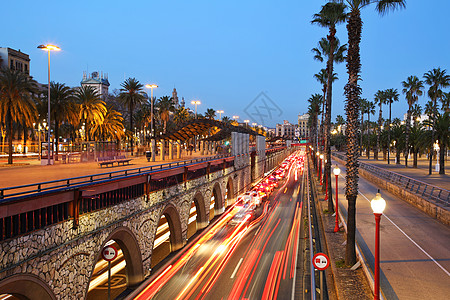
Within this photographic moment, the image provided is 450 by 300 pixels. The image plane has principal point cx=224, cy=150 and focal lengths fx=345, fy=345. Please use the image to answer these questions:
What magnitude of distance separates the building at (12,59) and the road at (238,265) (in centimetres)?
8548

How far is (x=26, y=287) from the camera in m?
10.1

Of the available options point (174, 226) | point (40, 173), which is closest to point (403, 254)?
point (174, 226)

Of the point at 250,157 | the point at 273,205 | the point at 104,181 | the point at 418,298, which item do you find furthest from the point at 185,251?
the point at 250,157

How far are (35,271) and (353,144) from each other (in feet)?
47.0

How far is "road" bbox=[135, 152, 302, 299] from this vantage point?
Result: 53.8 feet

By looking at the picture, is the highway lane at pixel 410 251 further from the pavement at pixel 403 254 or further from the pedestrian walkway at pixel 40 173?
the pedestrian walkway at pixel 40 173

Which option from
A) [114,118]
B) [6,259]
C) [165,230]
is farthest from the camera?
[114,118]

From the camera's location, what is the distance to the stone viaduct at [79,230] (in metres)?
9.88

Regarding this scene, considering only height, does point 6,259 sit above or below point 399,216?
above

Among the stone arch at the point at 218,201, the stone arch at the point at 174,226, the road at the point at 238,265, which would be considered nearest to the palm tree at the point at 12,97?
the stone arch at the point at 218,201

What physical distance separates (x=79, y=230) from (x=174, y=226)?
11.1 metres

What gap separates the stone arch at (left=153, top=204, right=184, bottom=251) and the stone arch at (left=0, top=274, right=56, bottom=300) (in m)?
11.6

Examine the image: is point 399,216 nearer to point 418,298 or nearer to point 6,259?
point 418,298

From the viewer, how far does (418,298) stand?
488 inches
